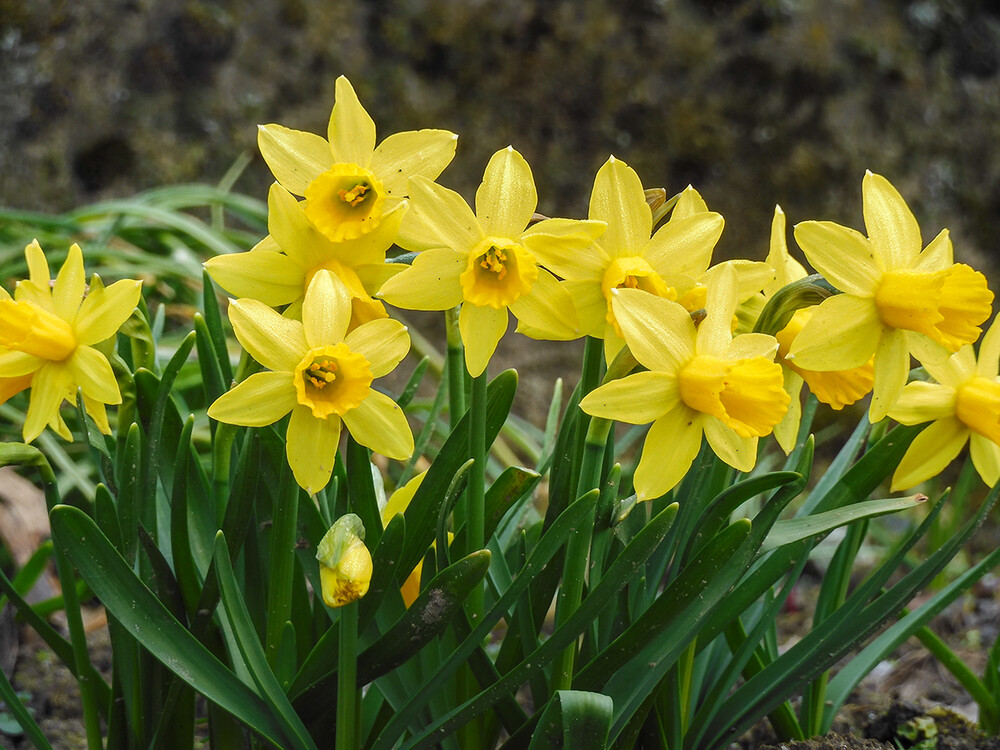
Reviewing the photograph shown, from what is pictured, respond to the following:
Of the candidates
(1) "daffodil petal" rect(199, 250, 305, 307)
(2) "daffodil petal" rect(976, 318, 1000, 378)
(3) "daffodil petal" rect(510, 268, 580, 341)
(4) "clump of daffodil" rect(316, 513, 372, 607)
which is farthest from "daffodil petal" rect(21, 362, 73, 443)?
(2) "daffodil petal" rect(976, 318, 1000, 378)

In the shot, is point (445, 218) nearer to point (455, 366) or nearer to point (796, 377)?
point (455, 366)

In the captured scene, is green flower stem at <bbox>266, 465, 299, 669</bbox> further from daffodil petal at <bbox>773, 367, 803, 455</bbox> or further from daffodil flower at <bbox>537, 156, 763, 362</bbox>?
daffodil petal at <bbox>773, 367, 803, 455</bbox>

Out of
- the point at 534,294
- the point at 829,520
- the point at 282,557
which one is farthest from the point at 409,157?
the point at 829,520

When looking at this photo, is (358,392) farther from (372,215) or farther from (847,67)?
(847,67)

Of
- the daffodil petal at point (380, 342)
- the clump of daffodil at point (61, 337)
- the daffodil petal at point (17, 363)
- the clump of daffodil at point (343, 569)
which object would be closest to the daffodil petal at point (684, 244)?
the daffodil petal at point (380, 342)

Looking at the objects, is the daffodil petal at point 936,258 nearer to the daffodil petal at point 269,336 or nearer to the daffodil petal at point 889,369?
the daffodil petal at point 889,369
